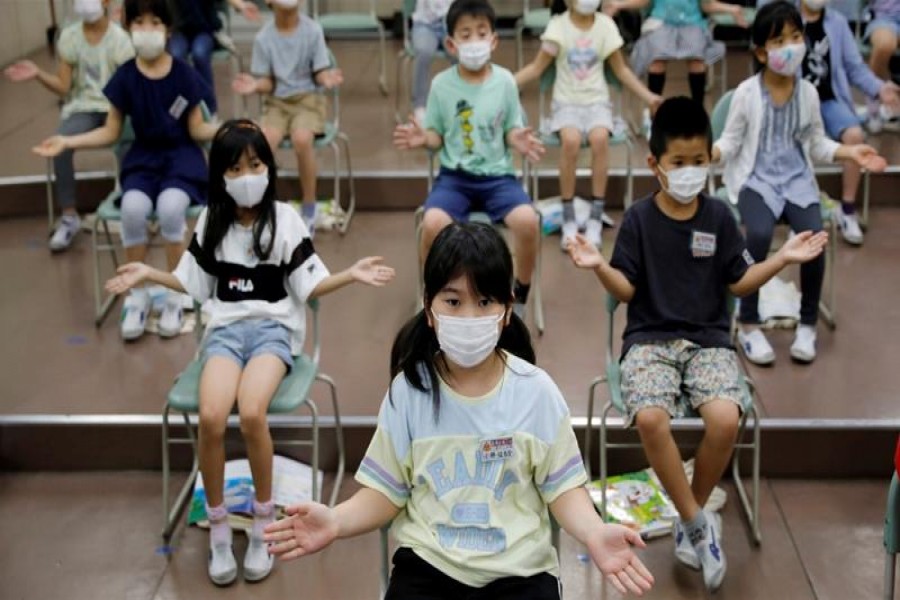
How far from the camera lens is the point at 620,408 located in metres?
3.46

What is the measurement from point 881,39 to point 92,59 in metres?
3.70

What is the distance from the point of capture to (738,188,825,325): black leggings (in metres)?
4.37

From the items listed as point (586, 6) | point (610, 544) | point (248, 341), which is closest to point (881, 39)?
point (586, 6)

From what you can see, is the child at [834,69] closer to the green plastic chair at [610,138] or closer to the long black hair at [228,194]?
the green plastic chair at [610,138]

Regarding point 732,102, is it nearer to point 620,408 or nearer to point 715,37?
point 620,408

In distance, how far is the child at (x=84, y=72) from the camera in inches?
212

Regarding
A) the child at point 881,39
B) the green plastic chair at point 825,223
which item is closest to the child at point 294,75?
the green plastic chair at point 825,223

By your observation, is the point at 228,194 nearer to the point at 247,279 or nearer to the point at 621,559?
the point at 247,279

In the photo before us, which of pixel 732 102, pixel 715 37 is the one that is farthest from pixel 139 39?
pixel 715 37

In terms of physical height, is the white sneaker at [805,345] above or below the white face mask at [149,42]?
below

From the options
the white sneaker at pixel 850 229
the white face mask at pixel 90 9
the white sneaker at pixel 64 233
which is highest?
the white face mask at pixel 90 9

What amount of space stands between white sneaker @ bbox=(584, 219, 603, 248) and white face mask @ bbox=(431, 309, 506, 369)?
2709 mm

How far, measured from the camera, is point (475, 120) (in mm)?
4578

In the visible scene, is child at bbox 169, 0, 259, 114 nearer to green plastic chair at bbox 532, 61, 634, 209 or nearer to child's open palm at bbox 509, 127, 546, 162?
green plastic chair at bbox 532, 61, 634, 209
